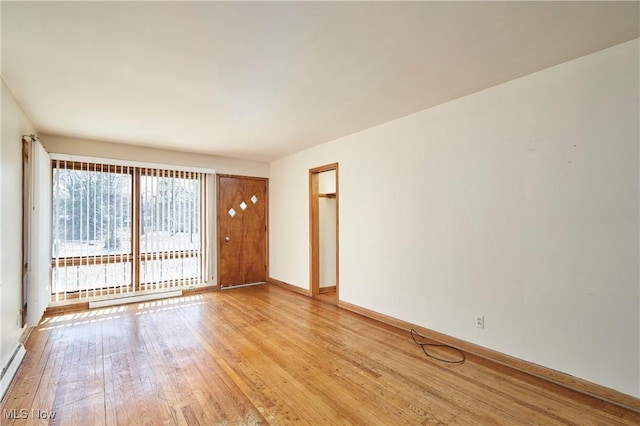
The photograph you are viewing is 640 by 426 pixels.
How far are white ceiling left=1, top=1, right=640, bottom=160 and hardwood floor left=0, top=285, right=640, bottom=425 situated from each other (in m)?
2.54

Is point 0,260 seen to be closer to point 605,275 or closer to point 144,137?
point 144,137

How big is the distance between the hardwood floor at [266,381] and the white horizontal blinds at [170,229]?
4.55 ft

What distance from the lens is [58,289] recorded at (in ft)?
14.1

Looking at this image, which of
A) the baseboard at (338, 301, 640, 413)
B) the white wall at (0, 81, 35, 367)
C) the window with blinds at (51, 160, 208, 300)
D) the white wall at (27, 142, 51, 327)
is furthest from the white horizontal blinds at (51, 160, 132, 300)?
the baseboard at (338, 301, 640, 413)

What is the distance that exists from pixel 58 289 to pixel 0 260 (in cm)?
219

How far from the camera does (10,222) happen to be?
111 inches

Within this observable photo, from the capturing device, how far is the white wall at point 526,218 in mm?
2156

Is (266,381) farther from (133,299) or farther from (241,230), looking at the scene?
(241,230)

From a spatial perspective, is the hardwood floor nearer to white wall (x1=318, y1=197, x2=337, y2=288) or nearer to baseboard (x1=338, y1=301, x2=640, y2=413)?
baseboard (x1=338, y1=301, x2=640, y2=413)

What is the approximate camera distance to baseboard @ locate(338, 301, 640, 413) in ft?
6.93

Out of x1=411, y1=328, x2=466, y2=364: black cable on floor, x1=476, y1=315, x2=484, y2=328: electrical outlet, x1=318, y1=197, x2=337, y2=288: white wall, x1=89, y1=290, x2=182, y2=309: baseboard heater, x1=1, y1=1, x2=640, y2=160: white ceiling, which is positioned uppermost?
x1=1, y1=1, x2=640, y2=160: white ceiling

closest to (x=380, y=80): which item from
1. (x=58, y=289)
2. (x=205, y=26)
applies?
(x=205, y=26)

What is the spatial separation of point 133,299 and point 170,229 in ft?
4.06

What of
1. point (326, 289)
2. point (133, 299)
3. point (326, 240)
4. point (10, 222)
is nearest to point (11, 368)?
point (10, 222)
